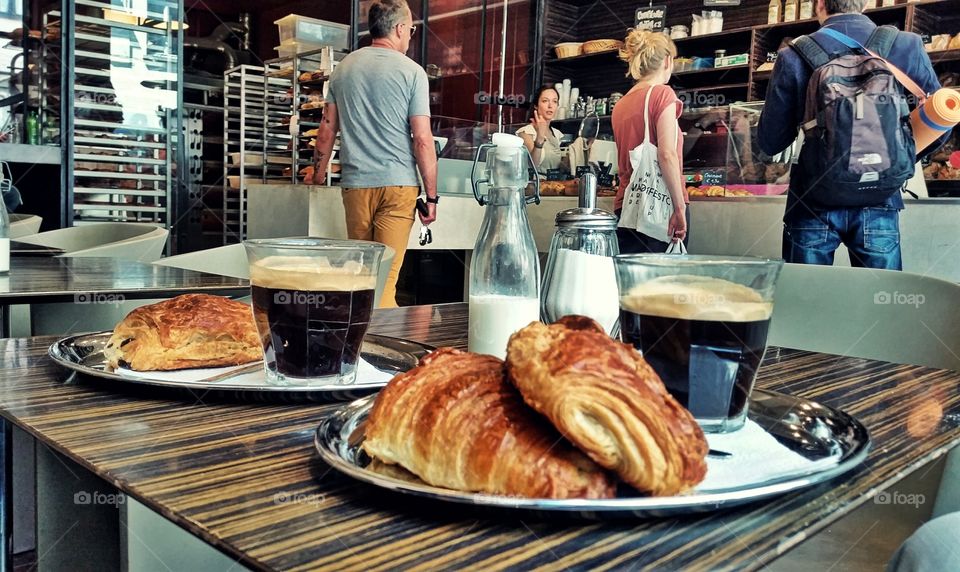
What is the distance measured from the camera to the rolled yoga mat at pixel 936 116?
2.49 meters

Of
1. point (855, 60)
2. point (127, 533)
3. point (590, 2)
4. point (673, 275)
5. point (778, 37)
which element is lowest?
point (127, 533)

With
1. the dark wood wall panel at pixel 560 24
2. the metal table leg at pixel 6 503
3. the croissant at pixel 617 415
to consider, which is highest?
the dark wood wall panel at pixel 560 24

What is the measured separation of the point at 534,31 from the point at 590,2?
70 cm

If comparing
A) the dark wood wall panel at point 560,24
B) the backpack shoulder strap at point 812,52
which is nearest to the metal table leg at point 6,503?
the backpack shoulder strap at point 812,52

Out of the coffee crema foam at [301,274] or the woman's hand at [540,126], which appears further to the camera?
the woman's hand at [540,126]

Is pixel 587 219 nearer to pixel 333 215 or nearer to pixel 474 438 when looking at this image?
pixel 474 438

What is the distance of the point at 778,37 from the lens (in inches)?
285

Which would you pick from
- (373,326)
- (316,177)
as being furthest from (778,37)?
(373,326)

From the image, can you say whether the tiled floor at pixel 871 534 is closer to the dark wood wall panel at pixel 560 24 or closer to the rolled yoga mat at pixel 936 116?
the rolled yoga mat at pixel 936 116

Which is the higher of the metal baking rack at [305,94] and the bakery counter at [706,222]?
the metal baking rack at [305,94]

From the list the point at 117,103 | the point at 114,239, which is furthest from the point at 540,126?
the point at 117,103

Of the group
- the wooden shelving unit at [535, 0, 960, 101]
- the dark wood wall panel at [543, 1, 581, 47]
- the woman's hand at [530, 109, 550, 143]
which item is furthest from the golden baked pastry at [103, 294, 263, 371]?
the dark wood wall panel at [543, 1, 581, 47]

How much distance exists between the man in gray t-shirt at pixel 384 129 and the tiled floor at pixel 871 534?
249 centimetres

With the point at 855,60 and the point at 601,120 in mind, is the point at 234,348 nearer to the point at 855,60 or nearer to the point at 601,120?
the point at 855,60
